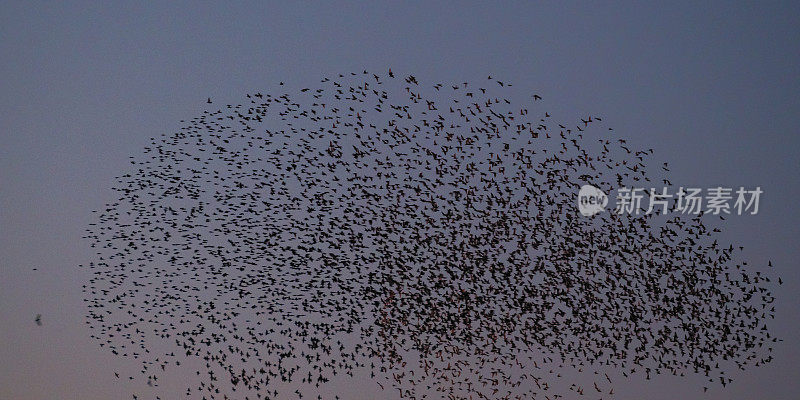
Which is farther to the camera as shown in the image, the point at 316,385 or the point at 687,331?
the point at 687,331

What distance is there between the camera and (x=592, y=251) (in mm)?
23953

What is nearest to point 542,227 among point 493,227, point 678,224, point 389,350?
point 493,227

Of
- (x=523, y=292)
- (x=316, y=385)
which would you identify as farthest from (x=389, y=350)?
(x=523, y=292)

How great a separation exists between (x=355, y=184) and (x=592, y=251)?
636 cm

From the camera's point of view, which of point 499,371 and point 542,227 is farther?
point 542,227

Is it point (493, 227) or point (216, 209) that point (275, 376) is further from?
point (493, 227)

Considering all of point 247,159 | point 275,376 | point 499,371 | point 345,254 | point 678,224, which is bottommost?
point 275,376

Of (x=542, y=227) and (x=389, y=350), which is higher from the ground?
(x=542, y=227)

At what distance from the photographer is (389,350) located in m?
22.6

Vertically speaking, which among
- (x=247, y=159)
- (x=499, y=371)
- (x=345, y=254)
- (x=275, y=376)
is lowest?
(x=275, y=376)

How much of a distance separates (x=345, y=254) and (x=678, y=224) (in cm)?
866

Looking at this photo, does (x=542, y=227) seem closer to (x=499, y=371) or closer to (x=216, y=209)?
(x=499, y=371)

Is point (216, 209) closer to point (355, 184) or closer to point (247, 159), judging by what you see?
point (247, 159)

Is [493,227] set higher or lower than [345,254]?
higher
